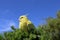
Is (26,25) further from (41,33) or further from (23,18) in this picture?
(41,33)

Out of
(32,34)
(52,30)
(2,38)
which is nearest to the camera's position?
(52,30)

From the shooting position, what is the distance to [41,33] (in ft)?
65.4

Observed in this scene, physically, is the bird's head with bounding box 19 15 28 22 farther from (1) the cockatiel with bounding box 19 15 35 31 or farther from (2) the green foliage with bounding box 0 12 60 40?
(2) the green foliage with bounding box 0 12 60 40

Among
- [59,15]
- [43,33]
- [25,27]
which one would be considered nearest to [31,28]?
[25,27]

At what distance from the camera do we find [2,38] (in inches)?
874

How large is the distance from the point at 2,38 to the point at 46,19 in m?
5.77

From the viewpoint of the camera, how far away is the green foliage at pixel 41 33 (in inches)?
707

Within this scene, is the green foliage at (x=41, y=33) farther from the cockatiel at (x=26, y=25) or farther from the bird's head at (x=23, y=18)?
the bird's head at (x=23, y=18)

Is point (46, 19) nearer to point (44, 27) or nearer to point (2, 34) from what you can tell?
point (44, 27)

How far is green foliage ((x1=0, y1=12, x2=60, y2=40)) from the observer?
58.9 ft

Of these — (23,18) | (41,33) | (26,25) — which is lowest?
(41,33)

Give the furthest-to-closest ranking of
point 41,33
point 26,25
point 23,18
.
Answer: point 23,18 → point 26,25 → point 41,33

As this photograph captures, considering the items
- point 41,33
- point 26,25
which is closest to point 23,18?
point 26,25

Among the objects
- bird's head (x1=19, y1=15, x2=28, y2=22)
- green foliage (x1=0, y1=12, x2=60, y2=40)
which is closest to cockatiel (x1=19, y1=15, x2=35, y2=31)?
bird's head (x1=19, y1=15, x2=28, y2=22)
